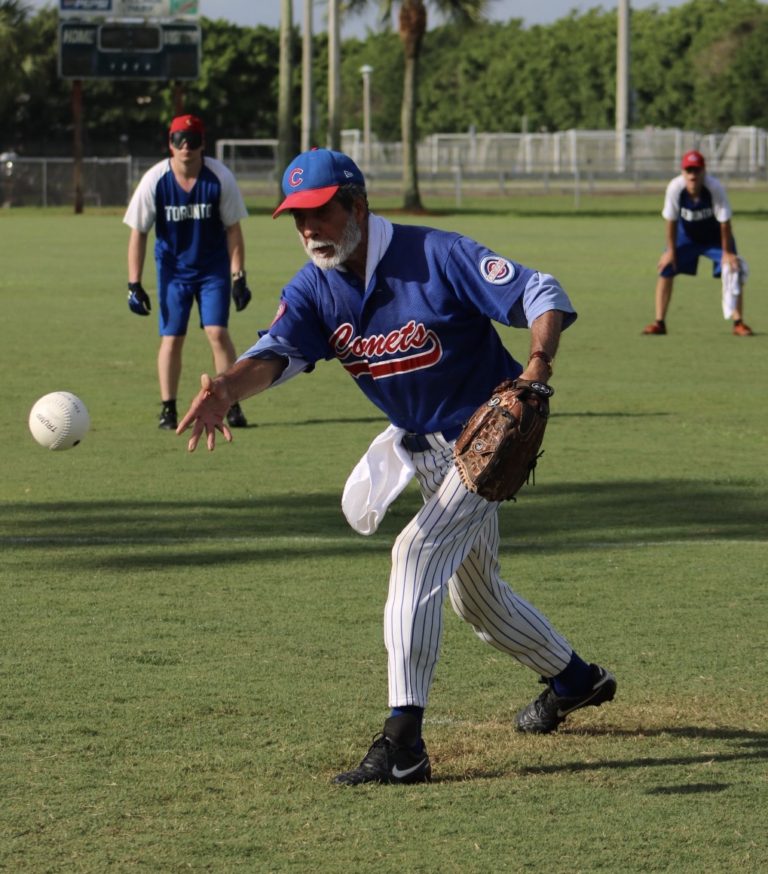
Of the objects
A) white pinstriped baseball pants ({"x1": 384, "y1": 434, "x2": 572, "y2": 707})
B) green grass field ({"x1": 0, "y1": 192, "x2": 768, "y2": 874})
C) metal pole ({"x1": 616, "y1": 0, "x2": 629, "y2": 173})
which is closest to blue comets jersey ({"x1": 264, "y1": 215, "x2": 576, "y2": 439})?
white pinstriped baseball pants ({"x1": 384, "y1": 434, "x2": 572, "y2": 707})

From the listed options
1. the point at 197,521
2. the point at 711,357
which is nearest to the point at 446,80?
the point at 711,357

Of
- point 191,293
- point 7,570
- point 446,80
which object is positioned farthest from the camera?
point 446,80

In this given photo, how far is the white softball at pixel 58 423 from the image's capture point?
812cm

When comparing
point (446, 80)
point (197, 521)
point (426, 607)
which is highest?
point (446, 80)

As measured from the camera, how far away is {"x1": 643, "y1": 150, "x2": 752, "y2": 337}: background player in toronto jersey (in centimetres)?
1769

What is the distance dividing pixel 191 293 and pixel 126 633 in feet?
18.4

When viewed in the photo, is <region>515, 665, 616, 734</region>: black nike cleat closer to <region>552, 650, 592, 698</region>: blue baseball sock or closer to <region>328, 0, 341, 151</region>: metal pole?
<region>552, 650, 592, 698</region>: blue baseball sock

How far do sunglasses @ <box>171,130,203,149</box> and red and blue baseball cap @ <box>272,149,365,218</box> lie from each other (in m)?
6.69

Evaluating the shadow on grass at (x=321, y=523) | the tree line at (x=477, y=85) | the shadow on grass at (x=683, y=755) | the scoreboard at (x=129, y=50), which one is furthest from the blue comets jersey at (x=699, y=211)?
the tree line at (x=477, y=85)

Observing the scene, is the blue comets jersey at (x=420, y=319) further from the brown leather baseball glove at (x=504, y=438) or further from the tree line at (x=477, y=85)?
the tree line at (x=477, y=85)

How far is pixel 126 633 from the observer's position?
680 cm

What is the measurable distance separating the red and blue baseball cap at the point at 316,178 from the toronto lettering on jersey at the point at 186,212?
6.90 meters

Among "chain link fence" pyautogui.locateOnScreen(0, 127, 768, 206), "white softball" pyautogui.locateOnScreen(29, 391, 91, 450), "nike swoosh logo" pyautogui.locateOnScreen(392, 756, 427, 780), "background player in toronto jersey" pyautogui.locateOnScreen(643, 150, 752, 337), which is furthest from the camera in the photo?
"chain link fence" pyautogui.locateOnScreen(0, 127, 768, 206)

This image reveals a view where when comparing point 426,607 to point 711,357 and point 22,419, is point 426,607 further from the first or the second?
point 711,357
